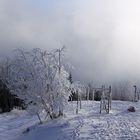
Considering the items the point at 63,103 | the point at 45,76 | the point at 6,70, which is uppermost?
the point at 6,70

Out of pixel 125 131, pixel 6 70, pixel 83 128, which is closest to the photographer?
pixel 125 131

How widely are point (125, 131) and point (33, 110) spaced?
15.3 metres

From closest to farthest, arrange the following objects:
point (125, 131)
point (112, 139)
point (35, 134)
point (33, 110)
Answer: point (112, 139), point (125, 131), point (35, 134), point (33, 110)

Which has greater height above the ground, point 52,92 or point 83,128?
point 52,92

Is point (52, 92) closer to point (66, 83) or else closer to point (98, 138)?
point (66, 83)

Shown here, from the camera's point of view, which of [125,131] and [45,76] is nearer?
[125,131]

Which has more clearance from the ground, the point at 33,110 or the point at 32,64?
the point at 32,64

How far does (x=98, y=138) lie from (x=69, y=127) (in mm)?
6309

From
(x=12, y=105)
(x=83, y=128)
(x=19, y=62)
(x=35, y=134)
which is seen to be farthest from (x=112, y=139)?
(x=12, y=105)

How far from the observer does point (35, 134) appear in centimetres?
3334

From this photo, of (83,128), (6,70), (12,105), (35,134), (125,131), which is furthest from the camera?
(6,70)

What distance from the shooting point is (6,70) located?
8025 cm

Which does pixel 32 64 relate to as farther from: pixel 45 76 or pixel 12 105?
pixel 12 105

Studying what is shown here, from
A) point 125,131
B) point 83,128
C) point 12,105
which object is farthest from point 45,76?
point 12,105
